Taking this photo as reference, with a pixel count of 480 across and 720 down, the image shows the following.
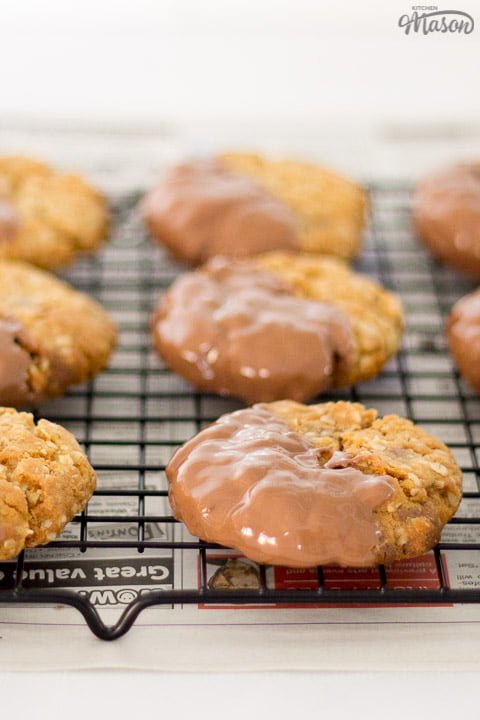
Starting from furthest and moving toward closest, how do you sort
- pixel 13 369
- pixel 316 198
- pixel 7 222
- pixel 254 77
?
pixel 254 77, pixel 316 198, pixel 7 222, pixel 13 369

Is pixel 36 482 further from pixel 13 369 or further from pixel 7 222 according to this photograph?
pixel 7 222

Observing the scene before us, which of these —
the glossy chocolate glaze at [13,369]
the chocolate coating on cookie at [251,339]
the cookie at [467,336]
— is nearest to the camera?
the glossy chocolate glaze at [13,369]

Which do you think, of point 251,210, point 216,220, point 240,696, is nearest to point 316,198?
point 251,210

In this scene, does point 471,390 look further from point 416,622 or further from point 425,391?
point 416,622

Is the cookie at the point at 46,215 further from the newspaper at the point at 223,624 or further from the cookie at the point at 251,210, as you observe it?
the newspaper at the point at 223,624

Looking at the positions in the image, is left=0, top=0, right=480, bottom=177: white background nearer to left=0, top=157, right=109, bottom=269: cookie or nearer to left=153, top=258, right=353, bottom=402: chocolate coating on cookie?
left=0, top=157, right=109, bottom=269: cookie

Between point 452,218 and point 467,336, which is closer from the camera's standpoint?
point 467,336

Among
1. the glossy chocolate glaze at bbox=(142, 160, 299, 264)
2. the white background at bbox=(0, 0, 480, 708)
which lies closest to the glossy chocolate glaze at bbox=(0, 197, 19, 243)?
the glossy chocolate glaze at bbox=(142, 160, 299, 264)

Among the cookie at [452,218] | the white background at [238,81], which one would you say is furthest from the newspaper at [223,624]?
the white background at [238,81]
